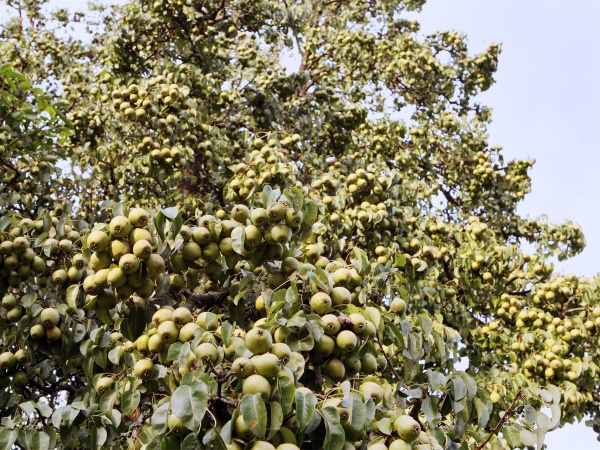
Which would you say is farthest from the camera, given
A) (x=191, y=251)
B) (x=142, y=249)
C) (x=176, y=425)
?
(x=191, y=251)

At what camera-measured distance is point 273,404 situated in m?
1.83

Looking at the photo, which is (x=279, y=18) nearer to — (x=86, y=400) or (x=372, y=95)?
(x=372, y=95)

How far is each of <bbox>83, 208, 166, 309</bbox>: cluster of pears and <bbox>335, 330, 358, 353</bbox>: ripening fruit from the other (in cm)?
77

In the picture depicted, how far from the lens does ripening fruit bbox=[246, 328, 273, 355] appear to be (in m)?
1.94

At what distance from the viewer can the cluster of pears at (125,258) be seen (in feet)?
7.46

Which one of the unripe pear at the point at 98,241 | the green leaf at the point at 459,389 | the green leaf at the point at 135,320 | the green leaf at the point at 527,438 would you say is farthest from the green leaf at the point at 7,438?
the green leaf at the point at 527,438

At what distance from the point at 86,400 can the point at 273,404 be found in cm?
122

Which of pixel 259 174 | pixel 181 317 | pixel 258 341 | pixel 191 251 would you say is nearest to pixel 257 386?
pixel 258 341

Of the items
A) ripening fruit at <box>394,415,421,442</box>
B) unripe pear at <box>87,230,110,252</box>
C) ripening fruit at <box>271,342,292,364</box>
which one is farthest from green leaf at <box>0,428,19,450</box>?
ripening fruit at <box>394,415,421,442</box>

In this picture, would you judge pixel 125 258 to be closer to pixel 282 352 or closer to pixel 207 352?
pixel 207 352

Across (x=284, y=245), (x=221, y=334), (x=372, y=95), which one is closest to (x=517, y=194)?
(x=372, y=95)

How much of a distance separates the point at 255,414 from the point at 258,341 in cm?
30

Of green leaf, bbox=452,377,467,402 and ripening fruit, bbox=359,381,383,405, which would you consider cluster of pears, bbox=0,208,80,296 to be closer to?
ripening fruit, bbox=359,381,383,405

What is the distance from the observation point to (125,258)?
2.25 meters
